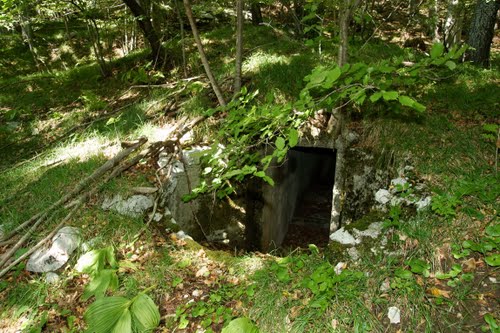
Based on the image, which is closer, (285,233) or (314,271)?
(314,271)

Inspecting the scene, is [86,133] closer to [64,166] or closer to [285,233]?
[64,166]

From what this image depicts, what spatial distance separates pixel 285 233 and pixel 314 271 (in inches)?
177

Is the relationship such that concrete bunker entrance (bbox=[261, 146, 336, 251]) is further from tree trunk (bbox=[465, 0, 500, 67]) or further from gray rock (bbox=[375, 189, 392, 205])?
tree trunk (bbox=[465, 0, 500, 67])

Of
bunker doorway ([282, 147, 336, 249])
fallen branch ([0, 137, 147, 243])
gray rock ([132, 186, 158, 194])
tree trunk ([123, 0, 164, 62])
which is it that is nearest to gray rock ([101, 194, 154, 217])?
gray rock ([132, 186, 158, 194])

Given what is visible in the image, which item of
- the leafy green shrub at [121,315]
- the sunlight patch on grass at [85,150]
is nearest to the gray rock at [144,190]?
the sunlight patch on grass at [85,150]

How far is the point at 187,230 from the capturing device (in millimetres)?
4316

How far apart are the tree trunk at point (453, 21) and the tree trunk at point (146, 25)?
692cm

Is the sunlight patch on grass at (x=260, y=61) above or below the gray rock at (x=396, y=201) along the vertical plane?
above

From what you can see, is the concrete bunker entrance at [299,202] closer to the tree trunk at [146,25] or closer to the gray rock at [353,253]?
the gray rock at [353,253]

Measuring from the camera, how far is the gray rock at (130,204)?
3381 mm

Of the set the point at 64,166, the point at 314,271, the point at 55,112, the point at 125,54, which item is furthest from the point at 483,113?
the point at 125,54

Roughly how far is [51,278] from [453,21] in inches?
393

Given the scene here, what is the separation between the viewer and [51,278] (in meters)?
2.73

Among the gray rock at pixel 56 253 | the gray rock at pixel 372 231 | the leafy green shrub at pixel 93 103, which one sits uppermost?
the leafy green shrub at pixel 93 103
